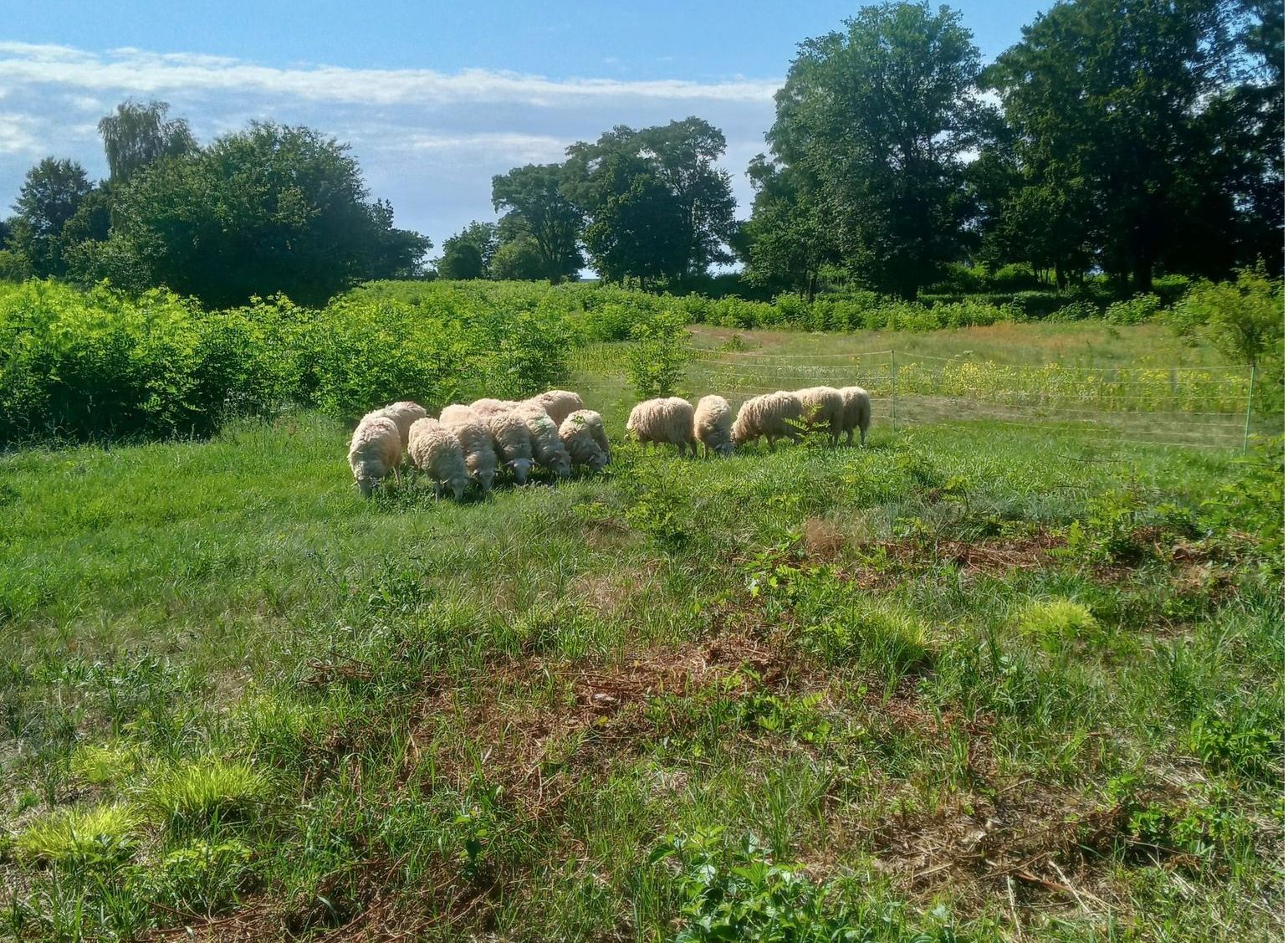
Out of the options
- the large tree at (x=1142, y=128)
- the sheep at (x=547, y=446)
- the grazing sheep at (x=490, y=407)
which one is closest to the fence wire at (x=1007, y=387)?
the large tree at (x=1142, y=128)

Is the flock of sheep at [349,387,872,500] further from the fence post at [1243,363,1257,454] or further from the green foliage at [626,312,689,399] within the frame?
the fence post at [1243,363,1257,454]

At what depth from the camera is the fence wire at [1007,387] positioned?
18.8ft

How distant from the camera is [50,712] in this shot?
16.0 ft

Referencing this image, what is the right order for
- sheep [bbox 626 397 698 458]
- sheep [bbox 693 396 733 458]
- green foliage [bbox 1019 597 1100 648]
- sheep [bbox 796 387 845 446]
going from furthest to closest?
1. sheep [bbox 796 387 845 446]
2. sheep [bbox 626 397 698 458]
3. sheep [bbox 693 396 733 458]
4. green foliage [bbox 1019 597 1100 648]

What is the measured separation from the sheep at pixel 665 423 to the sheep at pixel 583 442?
1.12m

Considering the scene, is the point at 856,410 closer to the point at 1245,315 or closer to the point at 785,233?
the point at 1245,315

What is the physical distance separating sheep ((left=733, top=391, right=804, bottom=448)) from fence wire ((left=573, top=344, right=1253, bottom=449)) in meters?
3.00

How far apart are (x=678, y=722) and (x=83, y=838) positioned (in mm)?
2691

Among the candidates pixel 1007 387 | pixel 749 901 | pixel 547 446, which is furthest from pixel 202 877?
pixel 1007 387

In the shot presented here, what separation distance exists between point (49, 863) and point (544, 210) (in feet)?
208

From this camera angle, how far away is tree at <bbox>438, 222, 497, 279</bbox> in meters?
72.0

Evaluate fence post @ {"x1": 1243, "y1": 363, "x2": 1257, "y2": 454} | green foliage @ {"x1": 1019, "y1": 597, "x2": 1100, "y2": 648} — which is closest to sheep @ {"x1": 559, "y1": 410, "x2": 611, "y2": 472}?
green foliage @ {"x1": 1019, "y1": 597, "x2": 1100, "y2": 648}

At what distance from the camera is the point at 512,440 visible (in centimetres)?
1118

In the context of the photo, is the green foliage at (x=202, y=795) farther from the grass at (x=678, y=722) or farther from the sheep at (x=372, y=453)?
the sheep at (x=372, y=453)
